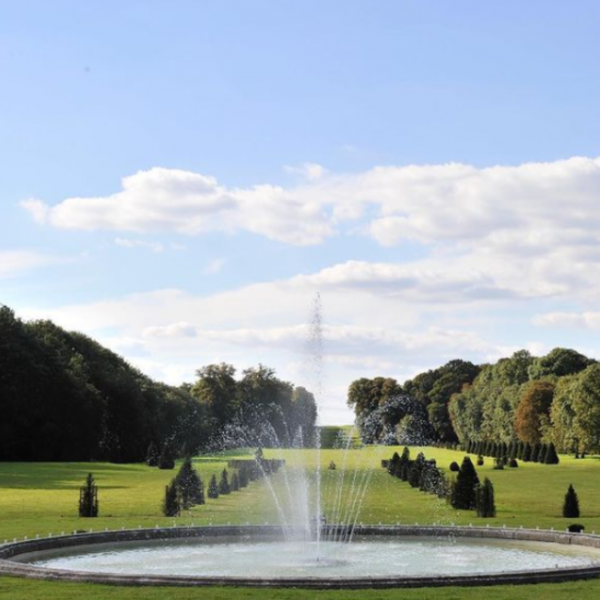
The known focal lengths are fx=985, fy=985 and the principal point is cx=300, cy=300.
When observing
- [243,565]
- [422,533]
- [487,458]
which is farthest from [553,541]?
[487,458]

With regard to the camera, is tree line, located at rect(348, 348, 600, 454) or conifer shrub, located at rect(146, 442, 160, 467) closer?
conifer shrub, located at rect(146, 442, 160, 467)

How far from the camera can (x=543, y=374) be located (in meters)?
129

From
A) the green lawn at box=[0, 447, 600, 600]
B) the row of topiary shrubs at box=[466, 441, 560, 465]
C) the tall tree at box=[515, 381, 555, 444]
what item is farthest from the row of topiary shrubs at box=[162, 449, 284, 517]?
the tall tree at box=[515, 381, 555, 444]

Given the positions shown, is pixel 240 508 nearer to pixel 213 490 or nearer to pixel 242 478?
pixel 213 490

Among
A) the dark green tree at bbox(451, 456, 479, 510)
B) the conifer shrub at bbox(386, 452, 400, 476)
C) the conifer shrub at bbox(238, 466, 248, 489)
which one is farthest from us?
the conifer shrub at bbox(386, 452, 400, 476)

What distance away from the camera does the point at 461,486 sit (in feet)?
130

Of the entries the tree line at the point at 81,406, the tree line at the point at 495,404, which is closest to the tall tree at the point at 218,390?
the tree line at the point at 81,406

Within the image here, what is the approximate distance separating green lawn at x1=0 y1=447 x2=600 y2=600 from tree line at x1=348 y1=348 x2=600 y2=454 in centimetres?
1876

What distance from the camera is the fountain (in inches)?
734

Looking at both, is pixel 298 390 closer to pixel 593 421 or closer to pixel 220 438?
pixel 220 438

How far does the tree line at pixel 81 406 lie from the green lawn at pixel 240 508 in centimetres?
1104

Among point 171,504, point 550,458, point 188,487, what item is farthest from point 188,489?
point 550,458

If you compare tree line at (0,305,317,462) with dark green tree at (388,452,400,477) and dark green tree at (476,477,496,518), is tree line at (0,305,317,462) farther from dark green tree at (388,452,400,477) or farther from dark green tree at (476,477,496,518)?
dark green tree at (476,477,496,518)

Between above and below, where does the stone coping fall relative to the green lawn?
above
